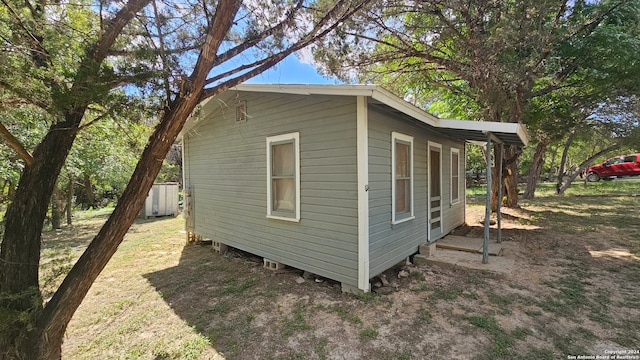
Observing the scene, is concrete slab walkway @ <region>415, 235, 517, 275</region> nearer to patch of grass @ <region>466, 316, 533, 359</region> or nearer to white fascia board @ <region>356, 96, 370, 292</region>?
patch of grass @ <region>466, 316, 533, 359</region>

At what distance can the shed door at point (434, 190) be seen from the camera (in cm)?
582

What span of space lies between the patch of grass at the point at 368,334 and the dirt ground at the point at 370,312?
0.01m

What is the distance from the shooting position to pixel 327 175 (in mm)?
4043

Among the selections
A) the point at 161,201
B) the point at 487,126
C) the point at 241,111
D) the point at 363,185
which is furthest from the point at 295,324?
the point at 161,201

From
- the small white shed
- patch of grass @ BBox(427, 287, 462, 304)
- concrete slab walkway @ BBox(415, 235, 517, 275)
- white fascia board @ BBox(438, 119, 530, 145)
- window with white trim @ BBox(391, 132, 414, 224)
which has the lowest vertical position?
patch of grass @ BBox(427, 287, 462, 304)

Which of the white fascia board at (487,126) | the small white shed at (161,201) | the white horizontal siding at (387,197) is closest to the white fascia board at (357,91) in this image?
the white fascia board at (487,126)

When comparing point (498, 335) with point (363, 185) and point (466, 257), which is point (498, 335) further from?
point (466, 257)

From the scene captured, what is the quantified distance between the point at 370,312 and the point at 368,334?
Result: 1.44ft

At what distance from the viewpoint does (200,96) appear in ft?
8.63

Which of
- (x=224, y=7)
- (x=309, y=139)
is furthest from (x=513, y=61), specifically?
(x=224, y=7)

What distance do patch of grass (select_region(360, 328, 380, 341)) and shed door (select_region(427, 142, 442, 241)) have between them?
3246 mm

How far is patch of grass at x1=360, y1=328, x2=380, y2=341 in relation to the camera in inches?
115

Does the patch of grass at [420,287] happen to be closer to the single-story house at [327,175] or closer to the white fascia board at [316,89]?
the single-story house at [327,175]

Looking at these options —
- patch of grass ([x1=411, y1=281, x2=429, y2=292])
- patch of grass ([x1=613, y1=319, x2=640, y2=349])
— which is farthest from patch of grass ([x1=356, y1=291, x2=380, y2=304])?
patch of grass ([x1=613, y1=319, x2=640, y2=349])
